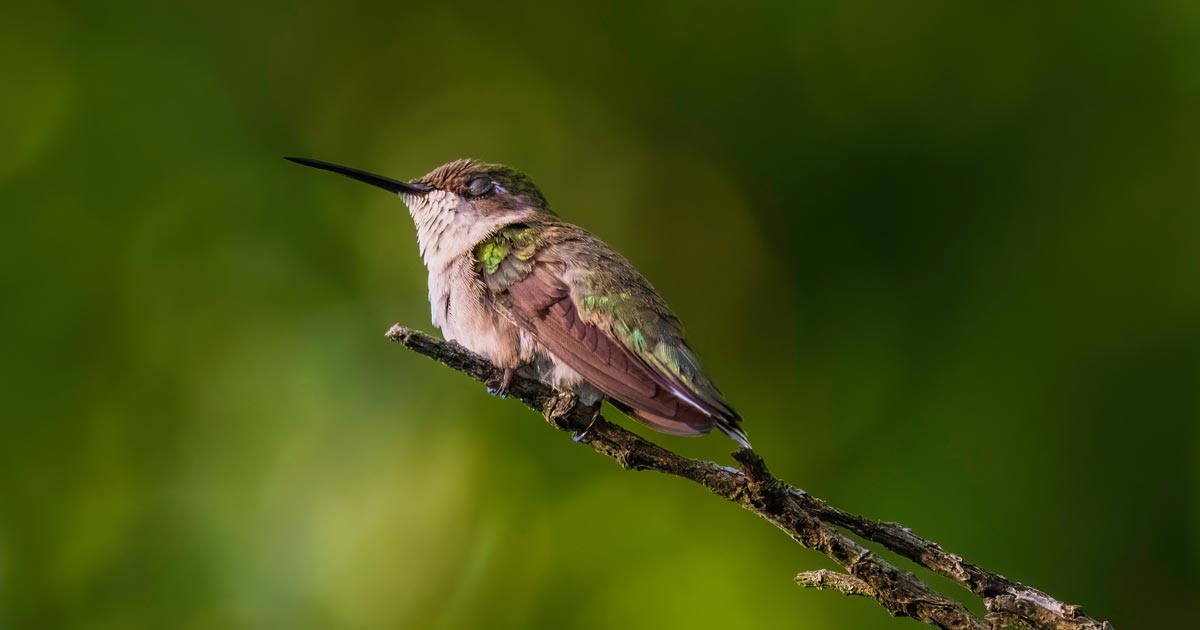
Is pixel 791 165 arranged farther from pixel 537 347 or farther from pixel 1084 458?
pixel 537 347

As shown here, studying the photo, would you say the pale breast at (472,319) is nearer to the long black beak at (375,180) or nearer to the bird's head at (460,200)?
the bird's head at (460,200)

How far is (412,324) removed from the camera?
13.9ft

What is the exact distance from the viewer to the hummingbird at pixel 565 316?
2.14 m

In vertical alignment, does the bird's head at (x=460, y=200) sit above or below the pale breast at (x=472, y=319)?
above

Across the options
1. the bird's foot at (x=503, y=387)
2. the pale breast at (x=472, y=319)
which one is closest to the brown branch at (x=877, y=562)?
the bird's foot at (x=503, y=387)

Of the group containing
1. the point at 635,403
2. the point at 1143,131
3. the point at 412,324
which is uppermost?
the point at 1143,131

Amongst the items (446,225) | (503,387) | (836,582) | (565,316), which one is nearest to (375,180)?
(446,225)

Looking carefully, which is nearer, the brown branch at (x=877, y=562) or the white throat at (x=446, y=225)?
the brown branch at (x=877, y=562)

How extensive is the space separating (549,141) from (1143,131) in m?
2.59

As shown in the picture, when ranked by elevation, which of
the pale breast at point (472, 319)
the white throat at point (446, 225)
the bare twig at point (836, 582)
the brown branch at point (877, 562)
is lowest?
the bare twig at point (836, 582)

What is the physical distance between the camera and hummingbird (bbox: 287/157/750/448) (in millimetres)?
2141

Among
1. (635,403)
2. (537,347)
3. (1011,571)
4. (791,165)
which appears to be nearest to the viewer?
(635,403)

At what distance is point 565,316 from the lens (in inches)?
96.7

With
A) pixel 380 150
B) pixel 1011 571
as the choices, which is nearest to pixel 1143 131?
pixel 1011 571
